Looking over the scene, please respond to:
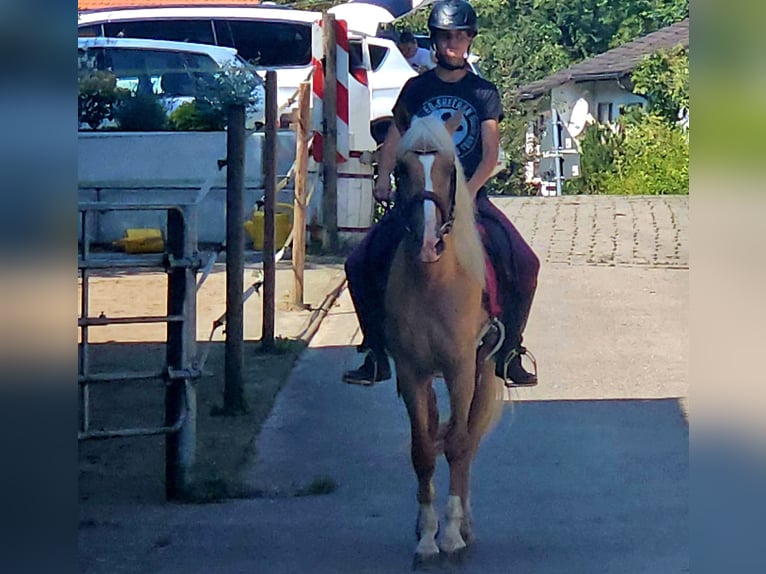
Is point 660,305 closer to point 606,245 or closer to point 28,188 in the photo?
point 606,245

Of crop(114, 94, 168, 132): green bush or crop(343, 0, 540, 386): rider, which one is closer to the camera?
crop(343, 0, 540, 386): rider

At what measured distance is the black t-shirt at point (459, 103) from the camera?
14.5 ft

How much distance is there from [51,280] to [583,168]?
2.11 meters

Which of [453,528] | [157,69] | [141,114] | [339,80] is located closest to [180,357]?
[141,114]

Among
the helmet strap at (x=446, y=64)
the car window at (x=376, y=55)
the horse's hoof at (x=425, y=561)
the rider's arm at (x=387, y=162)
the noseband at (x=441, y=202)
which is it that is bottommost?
the horse's hoof at (x=425, y=561)

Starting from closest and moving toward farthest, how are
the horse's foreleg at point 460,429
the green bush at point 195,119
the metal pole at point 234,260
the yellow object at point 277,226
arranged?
the horse's foreleg at point 460,429 → the green bush at point 195,119 → the metal pole at point 234,260 → the yellow object at point 277,226

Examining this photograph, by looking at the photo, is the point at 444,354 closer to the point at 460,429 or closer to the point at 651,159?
the point at 460,429

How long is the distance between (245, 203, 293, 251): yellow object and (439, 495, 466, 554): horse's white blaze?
103 inches

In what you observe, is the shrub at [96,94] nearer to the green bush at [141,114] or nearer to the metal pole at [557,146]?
the green bush at [141,114]

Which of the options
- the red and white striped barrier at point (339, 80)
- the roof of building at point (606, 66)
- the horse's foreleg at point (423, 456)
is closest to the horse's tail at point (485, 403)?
the horse's foreleg at point (423, 456)

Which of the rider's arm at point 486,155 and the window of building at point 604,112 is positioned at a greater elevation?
the window of building at point 604,112

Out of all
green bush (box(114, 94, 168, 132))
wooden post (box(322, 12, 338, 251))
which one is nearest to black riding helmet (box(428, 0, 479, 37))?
wooden post (box(322, 12, 338, 251))

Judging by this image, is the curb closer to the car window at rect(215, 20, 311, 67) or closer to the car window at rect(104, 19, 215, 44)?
the car window at rect(215, 20, 311, 67)

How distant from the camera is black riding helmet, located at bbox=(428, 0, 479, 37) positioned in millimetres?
4348
